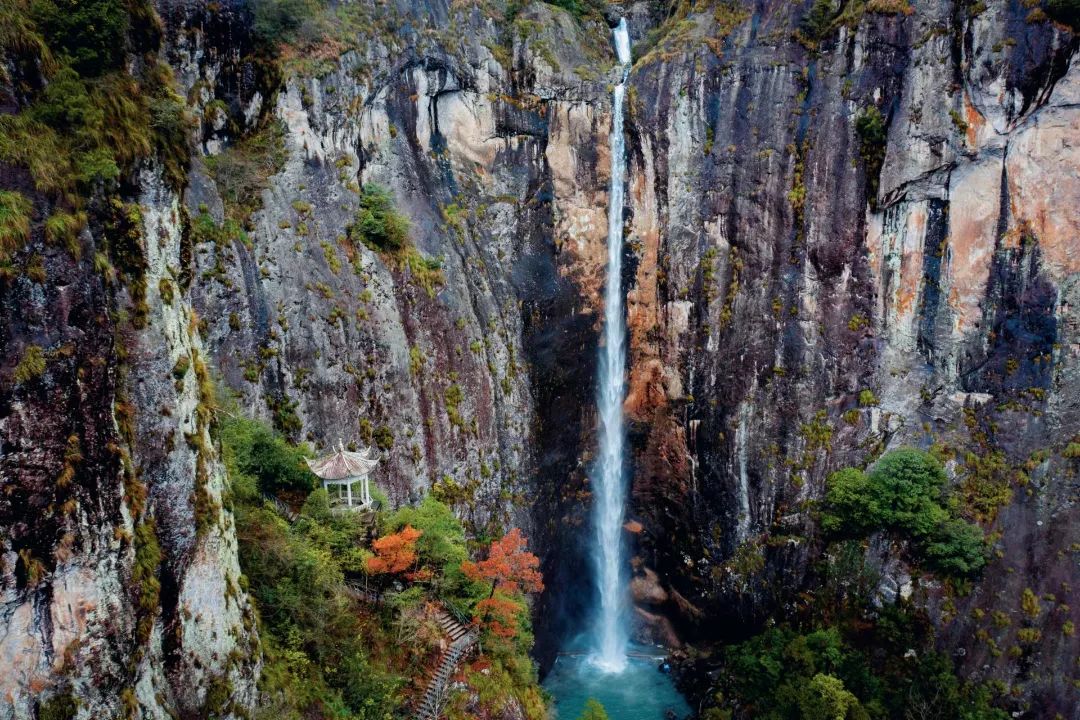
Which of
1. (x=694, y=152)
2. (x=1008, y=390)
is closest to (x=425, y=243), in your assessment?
(x=694, y=152)

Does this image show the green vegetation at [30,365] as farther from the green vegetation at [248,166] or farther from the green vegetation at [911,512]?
the green vegetation at [911,512]

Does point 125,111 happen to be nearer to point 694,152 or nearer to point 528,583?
point 528,583

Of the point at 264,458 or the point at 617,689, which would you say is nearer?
the point at 264,458

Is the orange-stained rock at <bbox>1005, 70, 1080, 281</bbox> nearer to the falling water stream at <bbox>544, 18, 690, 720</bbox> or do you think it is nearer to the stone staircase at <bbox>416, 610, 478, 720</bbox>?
the falling water stream at <bbox>544, 18, 690, 720</bbox>

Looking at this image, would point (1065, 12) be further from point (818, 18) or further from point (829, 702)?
point (829, 702)

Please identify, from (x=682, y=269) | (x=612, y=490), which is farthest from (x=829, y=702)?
(x=682, y=269)

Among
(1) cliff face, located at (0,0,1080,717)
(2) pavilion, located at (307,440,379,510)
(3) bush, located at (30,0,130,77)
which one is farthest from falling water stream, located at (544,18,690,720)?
(3) bush, located at (30,0,130,77)
